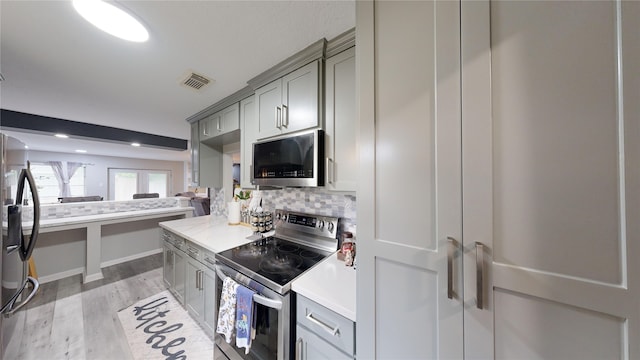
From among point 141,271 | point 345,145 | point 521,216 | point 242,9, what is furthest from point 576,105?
point 141,271

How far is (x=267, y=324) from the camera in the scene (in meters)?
1.15

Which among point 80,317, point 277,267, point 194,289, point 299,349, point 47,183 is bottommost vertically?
point 80,317

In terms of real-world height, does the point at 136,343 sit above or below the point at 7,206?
below

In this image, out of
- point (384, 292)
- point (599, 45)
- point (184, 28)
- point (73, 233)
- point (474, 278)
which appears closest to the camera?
point (599, 45)

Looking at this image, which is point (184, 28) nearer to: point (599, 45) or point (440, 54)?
point (440, 54)

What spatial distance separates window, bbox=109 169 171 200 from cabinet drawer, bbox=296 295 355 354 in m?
9.50

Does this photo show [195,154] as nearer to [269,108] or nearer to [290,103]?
[269,108]

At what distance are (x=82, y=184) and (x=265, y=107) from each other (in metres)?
8.94

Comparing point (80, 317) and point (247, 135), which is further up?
point (247, 135)

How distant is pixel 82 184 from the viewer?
645cm

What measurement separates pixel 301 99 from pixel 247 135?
73 cm

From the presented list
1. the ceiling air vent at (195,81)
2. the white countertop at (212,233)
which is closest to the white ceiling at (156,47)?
the ceiling air vent at (195,81)

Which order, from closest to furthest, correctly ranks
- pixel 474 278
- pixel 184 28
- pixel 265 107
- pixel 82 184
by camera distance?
1. pixel 474 278
2. pixel 184 28
3. pixel 265 107
4. pixel 82 184

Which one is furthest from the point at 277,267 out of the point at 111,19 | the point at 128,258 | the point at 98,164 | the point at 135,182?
the point at 135,182
